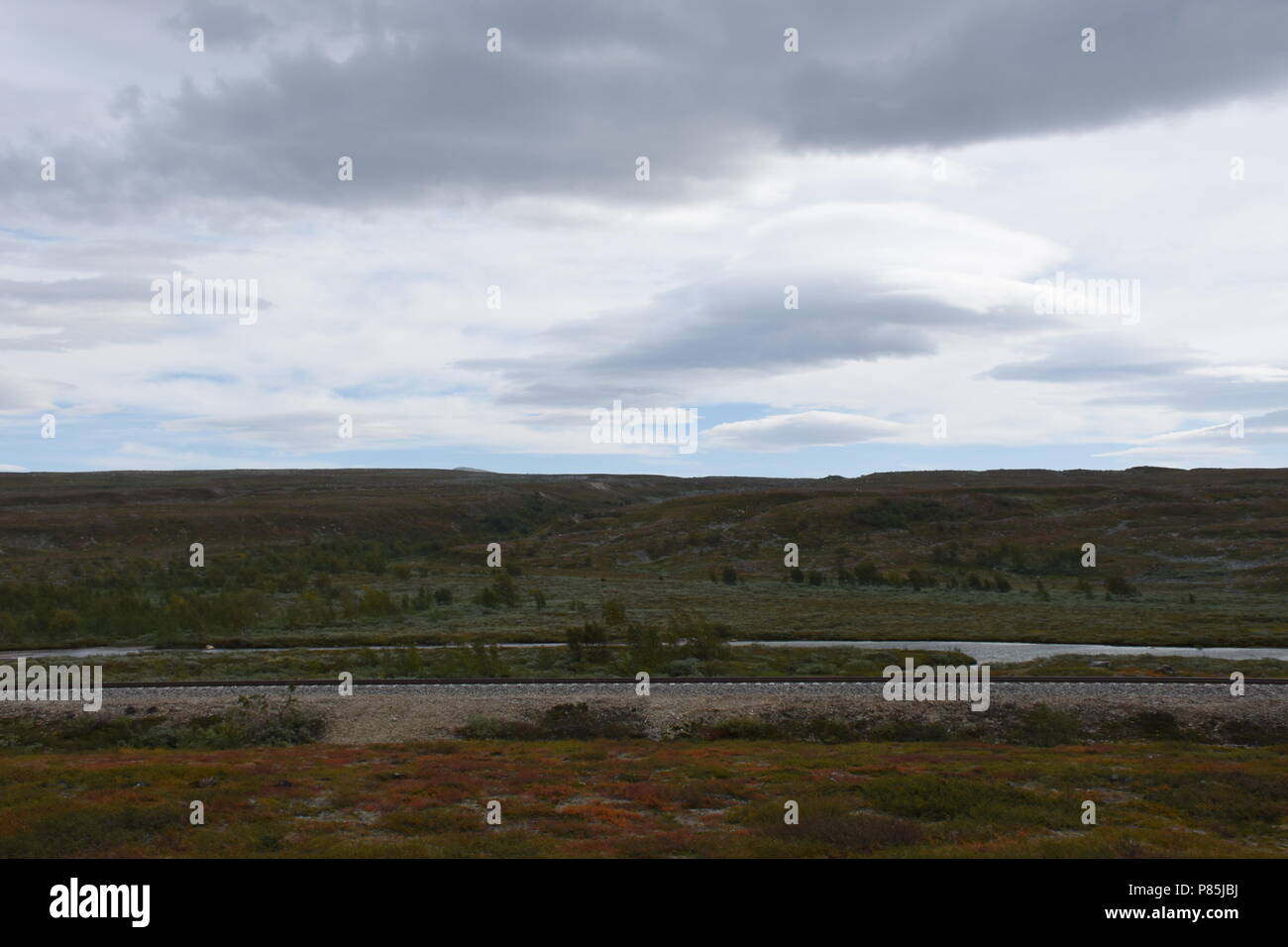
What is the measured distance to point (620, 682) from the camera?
3109 centimetres

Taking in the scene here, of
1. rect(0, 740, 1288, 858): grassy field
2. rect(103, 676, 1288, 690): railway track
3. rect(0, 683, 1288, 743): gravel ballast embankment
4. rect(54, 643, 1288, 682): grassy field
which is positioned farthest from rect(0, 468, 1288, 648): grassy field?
rect(0, 740, 1288, 858): grassy field

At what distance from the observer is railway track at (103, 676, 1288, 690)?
95.9ft

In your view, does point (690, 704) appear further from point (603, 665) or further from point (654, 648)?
point (654, 648)

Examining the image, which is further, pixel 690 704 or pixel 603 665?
pixel 603 665

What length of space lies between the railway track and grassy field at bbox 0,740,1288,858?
6.08m

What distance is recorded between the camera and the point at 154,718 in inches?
1060

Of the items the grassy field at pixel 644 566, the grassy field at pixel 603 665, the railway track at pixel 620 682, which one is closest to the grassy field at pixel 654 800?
the railway track at pixel 620 682

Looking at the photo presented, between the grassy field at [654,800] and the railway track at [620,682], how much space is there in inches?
239

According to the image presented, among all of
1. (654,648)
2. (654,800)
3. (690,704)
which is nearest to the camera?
(654,800)

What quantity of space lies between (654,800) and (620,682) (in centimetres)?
1281

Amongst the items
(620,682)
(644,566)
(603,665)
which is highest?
(644,566)

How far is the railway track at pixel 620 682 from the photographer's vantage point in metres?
29.2

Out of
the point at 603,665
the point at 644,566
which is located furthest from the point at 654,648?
the point at 644,566
